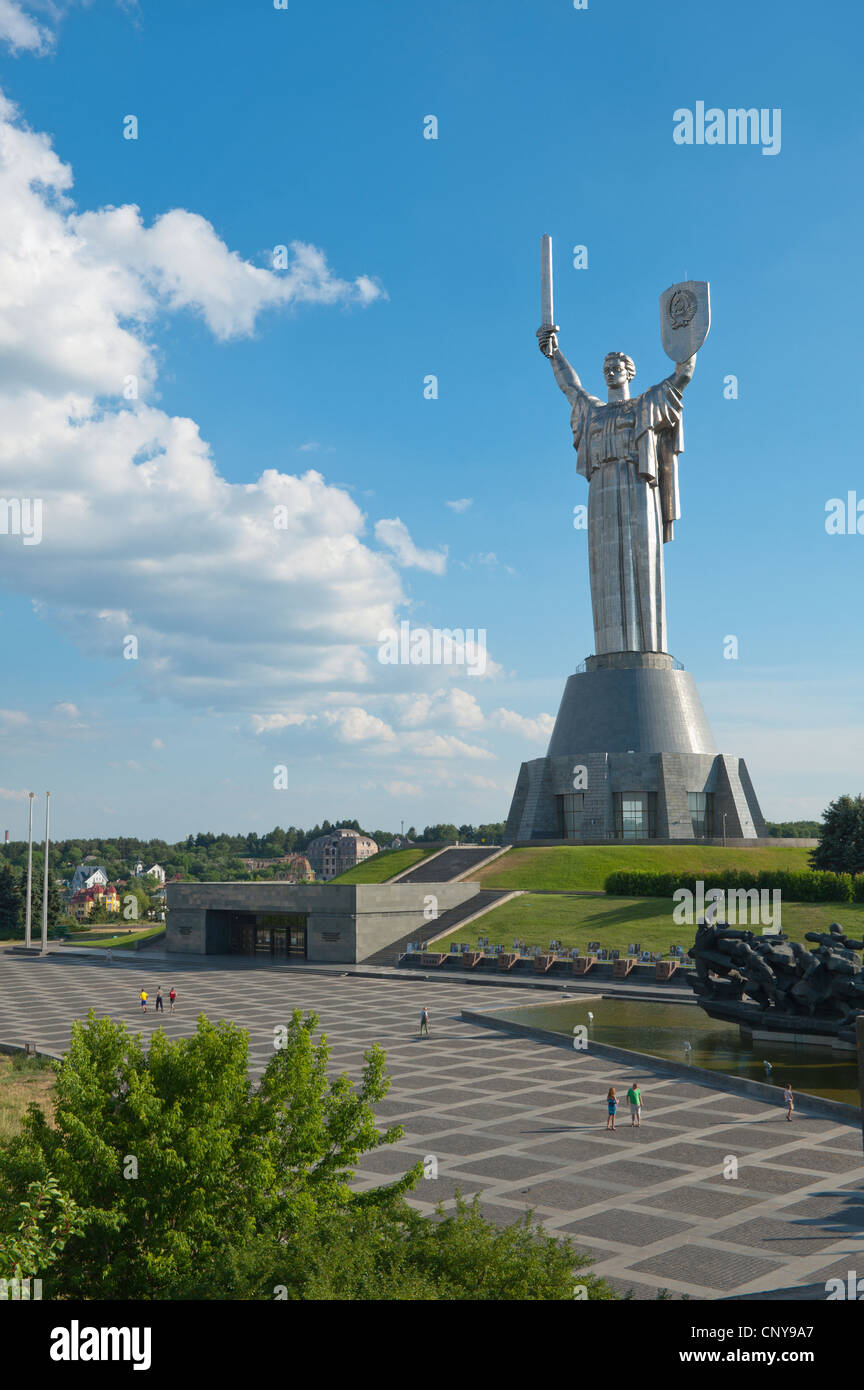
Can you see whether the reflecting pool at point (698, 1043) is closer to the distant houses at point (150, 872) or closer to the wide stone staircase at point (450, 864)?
the wide stone staircase at point (450, 864)

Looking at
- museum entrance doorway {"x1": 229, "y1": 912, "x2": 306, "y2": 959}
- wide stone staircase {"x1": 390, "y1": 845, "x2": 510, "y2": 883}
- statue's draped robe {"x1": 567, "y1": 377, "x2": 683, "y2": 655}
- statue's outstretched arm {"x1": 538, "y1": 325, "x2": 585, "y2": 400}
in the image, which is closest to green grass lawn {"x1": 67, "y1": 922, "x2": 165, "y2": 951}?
museum entrance doorway {"x1": 229, "y1": 912, "x2": 306, "y2": 959}

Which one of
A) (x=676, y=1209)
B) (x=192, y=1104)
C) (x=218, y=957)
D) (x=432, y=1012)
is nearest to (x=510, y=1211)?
(x=676, y=1209)

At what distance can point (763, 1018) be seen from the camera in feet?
87.2

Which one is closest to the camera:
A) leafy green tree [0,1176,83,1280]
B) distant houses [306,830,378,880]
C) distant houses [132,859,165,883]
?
leafy green tree [0,1176,83,1280]

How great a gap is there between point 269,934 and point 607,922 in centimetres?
1742

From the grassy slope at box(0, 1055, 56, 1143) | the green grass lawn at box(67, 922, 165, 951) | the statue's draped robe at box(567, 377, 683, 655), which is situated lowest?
the green grass lawn at box(67, 922, 165, 951)

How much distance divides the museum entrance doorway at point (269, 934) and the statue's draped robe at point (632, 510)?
2718cm

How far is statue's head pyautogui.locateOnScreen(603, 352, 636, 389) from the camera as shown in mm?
65125

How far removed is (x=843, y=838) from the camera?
156ft

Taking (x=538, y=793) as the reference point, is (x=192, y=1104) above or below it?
below

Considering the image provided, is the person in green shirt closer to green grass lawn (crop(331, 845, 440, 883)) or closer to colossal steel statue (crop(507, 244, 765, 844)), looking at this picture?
green grass lawn (crop(331, 845, 440, 883))

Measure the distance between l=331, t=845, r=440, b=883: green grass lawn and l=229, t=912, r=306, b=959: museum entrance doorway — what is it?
6.54 metres

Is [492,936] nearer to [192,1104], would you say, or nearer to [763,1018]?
[763,1018]
